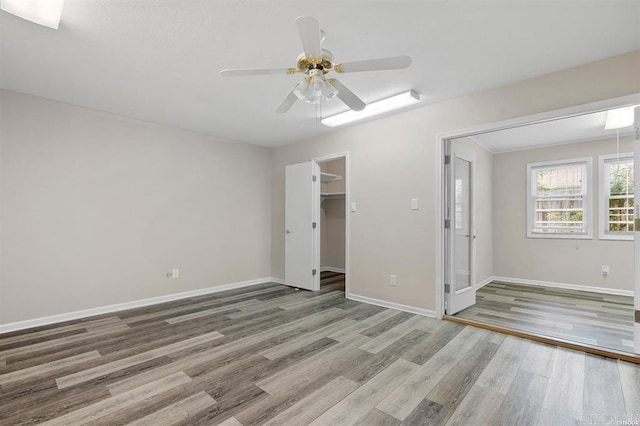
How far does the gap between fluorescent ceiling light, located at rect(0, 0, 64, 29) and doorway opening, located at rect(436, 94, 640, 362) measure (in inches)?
140

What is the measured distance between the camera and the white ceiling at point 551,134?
406 centimetres

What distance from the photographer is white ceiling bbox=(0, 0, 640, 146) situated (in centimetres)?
194

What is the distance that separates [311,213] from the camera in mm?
4887

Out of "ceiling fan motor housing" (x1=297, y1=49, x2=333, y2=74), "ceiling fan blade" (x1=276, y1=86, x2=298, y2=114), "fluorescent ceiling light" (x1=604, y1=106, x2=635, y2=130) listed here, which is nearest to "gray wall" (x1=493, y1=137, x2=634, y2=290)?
"fluorescent ceiling light" (x1=604, y1=106, x2=635, y2=130)

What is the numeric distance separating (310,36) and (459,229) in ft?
10.1

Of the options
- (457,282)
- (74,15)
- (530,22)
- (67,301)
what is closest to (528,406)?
(457,282)

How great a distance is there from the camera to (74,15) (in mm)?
1987

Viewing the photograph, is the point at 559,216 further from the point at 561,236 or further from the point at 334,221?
the point at 334,221

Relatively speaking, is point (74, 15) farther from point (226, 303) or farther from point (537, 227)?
point (537, 227)

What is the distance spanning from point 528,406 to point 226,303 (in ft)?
11.4

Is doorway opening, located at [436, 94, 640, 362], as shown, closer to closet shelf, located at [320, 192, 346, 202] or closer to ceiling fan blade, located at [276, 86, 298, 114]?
ceiling fan blade, located at [276, 86, 298, 114]

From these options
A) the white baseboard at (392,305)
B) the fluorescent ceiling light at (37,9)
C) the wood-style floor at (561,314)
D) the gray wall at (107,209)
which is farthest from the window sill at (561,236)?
the fluorescent ceiling light at (37,9)

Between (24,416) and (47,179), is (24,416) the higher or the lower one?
the lower one

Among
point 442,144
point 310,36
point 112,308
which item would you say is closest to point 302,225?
point 442,144
